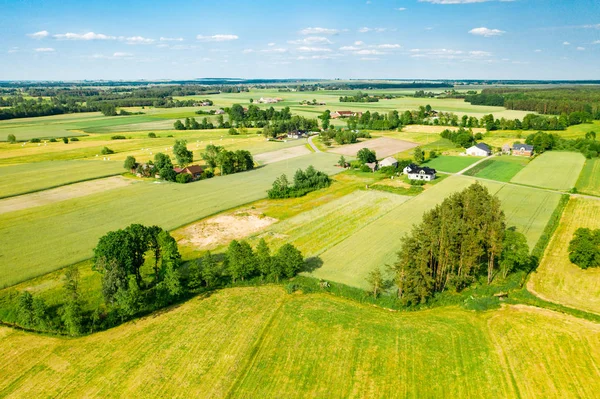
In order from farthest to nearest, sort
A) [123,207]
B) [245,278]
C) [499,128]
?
[499,128], [123,207], [245,278]

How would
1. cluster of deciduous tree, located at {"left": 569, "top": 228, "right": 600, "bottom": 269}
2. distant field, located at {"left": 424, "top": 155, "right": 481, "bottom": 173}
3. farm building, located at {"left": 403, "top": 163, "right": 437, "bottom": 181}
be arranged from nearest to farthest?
cluster of deciduous tree, located at {"left": 569, "top": 228, "right": 600, "bottom": 269} < farm building, located at {"left": 403, "top": 163, "right": 437, "bottom": 181} < distant field, located at {"left": 424, "top": 155, "right": 481, "bottom": 173}

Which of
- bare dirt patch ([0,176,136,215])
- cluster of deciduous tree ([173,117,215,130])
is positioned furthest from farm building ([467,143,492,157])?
cluster of deciduous tree ([173,117,215,130])

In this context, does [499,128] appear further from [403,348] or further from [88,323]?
[88,323]

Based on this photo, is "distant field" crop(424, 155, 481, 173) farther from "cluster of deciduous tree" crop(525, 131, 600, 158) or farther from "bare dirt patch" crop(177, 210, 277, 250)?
"bare dirt patch" crop(177, 210, 277, 250)

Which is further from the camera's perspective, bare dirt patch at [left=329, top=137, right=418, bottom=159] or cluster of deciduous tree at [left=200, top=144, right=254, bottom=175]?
bare dirt patch at [left=329, top=137, right=418, bottom=159]

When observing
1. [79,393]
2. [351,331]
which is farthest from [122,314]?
[351,331]

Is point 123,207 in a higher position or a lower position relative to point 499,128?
lower
